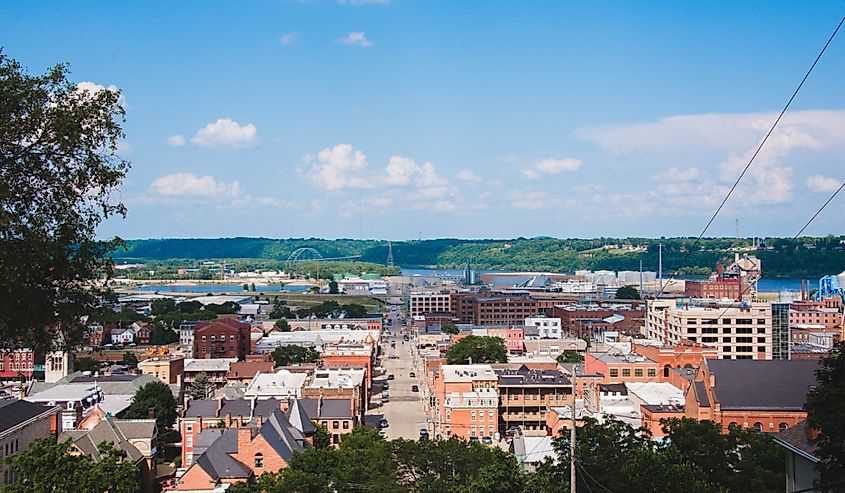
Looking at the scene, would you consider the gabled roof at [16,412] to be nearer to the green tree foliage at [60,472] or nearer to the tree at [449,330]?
the green tree foliage at [60,472]

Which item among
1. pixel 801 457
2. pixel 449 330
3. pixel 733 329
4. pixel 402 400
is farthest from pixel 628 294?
pixel 801 457

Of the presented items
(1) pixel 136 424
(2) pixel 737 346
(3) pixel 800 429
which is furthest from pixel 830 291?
(3) pixel 800 429

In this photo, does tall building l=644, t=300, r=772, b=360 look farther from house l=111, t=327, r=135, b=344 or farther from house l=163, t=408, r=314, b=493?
house l=111, t=327, r=135, b=344

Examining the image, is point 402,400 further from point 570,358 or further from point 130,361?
point 130,361

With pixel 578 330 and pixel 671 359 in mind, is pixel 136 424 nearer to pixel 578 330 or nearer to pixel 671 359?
pixel 671 359

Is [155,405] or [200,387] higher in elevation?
[155,405]

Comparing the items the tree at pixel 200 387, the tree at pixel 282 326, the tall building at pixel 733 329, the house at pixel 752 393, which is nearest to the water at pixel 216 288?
the tree at pixel 282 326
